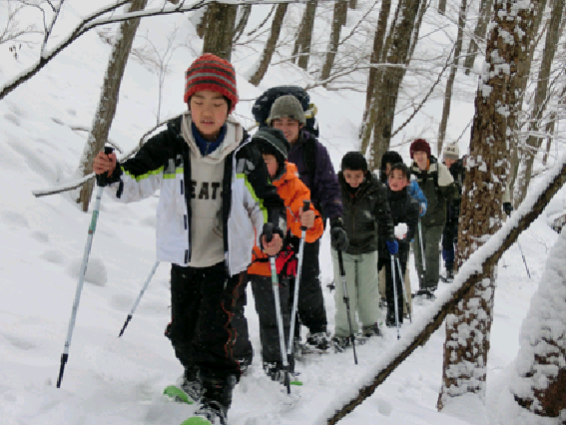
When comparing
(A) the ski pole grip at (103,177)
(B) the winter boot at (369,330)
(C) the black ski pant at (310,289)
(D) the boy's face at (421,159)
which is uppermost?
(D) the boy's face at (421,159)

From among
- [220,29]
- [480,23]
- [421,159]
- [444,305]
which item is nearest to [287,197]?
[220,29]

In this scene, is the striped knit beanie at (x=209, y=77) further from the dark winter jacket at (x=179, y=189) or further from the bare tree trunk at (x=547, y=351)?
the bare tree trunk at (x=547, y=351)

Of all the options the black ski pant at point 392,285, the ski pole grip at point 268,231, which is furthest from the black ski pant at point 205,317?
the black ski pant at point 392,285

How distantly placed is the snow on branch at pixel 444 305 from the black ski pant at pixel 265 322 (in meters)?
2.40

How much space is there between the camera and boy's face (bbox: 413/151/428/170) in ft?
22.3

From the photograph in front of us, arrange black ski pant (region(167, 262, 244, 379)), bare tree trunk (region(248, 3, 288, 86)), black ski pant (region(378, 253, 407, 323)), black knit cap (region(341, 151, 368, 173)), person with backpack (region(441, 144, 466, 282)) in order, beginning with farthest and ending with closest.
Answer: bare tree trunk (region(248, 3, 288, 86))
person with backpack (region(441, 144, 466, 282))
black ski pant (region(378, 253, 407, 323))
black knit cap (region(341, 151, 368, 173))
black ski pant (region(167, 262, 244, 379))

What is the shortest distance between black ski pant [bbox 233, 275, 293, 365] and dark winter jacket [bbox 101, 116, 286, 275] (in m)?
0.91

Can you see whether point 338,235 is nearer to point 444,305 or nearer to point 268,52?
point 444,305

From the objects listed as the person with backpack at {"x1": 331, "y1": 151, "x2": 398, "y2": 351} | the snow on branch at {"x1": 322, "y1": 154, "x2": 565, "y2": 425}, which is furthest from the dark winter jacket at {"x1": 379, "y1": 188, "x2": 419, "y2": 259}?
the snow on branch at {"x1": 322, "y1": 154, "x2": 565, "y2": 425}

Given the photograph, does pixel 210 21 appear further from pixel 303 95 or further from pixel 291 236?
pixel 291 236

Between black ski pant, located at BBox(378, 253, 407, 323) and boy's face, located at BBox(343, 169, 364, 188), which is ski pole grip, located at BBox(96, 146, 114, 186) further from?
black ski pant, located at BBox(378, 253, 407, 323)

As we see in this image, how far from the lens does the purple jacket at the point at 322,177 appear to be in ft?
13.4

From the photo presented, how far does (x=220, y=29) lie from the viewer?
176 inches

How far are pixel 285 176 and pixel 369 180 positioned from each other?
1.51 meters
